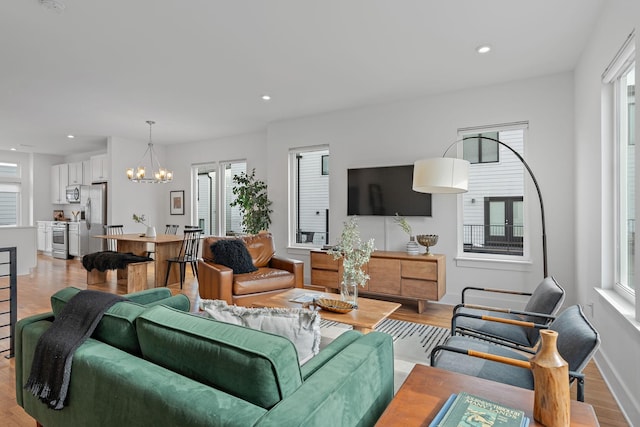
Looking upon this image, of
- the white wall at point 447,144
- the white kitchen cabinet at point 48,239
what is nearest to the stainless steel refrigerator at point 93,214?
the white kitchen cabinet at point 48,239

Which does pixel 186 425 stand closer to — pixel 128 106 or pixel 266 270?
pixel 266 270

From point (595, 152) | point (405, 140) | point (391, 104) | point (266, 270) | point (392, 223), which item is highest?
point (391, 104)

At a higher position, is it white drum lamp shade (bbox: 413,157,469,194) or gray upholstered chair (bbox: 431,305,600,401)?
white drum lamp shade (bbox: 413,157,469,194)

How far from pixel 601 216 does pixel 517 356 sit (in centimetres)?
163

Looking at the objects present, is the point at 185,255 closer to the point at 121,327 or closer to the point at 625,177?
the point at 121,327

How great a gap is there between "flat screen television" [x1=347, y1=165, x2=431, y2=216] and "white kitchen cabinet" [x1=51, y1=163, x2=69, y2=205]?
786 centimetres

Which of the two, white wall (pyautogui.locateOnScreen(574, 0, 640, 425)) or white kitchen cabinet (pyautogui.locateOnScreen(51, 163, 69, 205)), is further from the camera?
white kitchen cabinet (pyautogui.locateOnScreen(51, 163, 69, 205))

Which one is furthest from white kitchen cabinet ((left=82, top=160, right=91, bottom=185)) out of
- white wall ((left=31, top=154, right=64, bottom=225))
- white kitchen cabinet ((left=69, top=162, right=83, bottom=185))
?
white wall ((left=31, top=154, right=64, bottom=225))

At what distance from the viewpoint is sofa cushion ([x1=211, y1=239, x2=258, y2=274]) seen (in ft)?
13.9

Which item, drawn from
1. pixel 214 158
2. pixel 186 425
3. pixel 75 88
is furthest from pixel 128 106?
pixel 186 425

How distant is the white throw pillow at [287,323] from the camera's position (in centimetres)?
147

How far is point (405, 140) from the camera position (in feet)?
15.8

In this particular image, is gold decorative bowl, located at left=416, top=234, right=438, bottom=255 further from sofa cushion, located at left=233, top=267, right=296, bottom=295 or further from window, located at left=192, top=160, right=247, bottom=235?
window, located at left=192, top=160, right=247, bottom=235

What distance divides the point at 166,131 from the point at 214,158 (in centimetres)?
108
